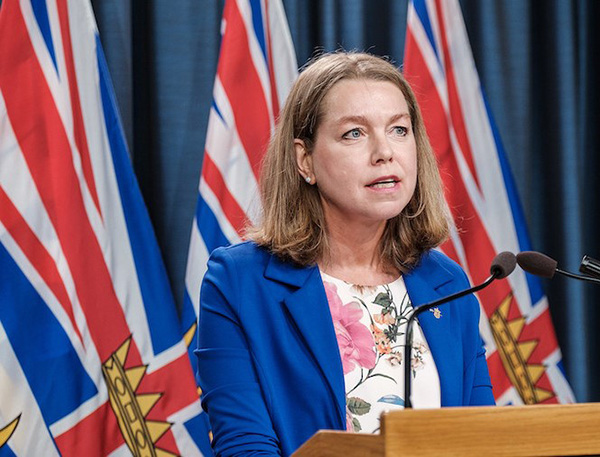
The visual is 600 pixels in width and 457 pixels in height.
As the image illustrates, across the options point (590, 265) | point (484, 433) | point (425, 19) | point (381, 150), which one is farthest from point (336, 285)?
point (425, 19)

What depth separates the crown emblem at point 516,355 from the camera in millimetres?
3445

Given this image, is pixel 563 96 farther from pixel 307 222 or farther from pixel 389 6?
pixel 307 222

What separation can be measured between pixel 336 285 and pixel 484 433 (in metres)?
0.87

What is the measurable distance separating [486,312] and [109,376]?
1383 millimetres

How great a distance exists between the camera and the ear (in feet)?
6.95

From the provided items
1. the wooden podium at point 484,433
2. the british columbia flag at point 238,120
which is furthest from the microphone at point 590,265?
the british columbia flag at point 238,120

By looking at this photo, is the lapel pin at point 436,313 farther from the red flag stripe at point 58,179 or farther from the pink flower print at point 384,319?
the red flag stripe at point 58,179

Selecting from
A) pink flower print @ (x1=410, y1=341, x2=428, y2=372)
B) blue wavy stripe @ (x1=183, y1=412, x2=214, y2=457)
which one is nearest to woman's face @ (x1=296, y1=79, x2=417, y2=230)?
pink flower print @ (x1=410, y1=341, x2=428, y2=372)

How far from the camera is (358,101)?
6.63 ft

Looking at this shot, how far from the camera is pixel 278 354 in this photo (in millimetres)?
1918

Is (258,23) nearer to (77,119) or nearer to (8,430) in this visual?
(77,119)

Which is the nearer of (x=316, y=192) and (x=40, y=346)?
(x=316, y=192)

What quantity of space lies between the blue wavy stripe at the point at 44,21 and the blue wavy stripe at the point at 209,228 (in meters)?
0.66

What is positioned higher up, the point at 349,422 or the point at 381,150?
the point at 381,150
